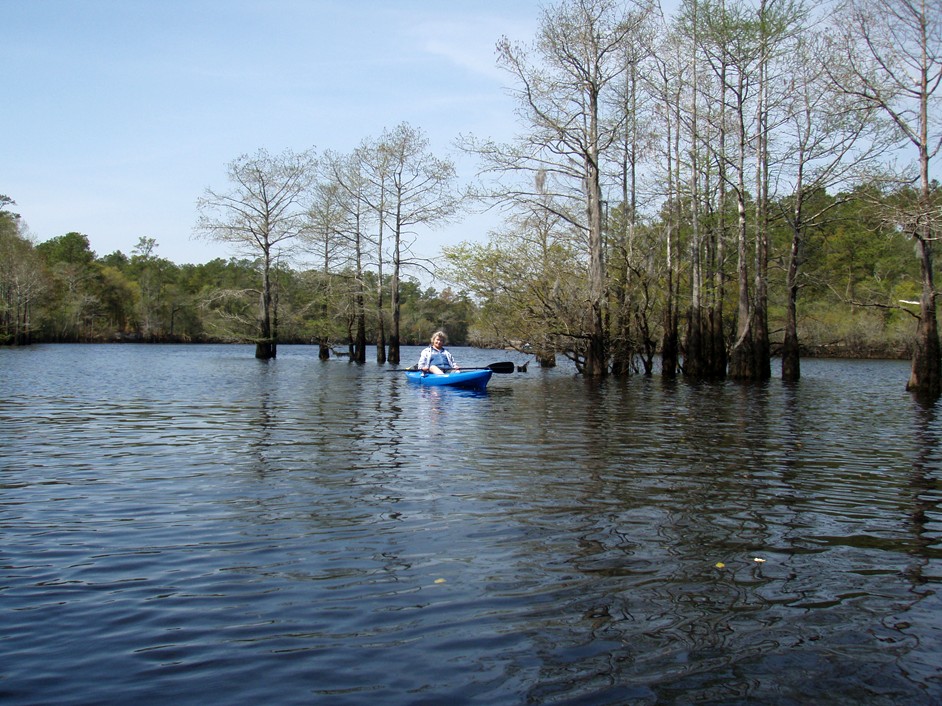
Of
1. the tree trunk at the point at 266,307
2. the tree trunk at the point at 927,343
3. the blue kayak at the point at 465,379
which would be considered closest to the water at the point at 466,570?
the blue kayak at the point at 465,379

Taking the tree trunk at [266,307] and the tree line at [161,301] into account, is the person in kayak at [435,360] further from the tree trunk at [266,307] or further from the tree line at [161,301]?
the tree trunk at [266,307]

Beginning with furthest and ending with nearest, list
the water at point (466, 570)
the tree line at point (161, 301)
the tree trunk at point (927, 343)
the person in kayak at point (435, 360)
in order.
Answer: the tree line at point (161, 301)
the person in kayak at point (435, 360)
the tree trunk at point (927, 343)
the water at point (466, 570)

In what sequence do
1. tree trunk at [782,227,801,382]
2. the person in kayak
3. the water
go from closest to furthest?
the water → the person in kayak → tree trunk at [782,227,801,382]

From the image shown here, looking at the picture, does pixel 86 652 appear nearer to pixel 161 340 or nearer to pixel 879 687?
pixel 879 687

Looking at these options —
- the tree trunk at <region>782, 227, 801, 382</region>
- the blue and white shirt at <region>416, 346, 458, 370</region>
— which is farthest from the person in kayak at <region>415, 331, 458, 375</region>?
the tree trunk at <region>782, 227, 801, 382</region>

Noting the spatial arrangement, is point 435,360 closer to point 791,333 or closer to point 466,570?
point 791,333

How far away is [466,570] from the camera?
5.09 metres

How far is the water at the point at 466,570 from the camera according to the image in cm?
355

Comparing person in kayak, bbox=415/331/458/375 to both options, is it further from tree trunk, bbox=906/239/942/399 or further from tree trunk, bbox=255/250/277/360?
tree trunk, bbox=255/250/277/360

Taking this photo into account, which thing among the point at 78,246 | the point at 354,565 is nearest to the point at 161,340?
the point at 78,246

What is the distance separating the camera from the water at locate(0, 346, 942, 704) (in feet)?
11.6

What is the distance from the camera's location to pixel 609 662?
3.70 m

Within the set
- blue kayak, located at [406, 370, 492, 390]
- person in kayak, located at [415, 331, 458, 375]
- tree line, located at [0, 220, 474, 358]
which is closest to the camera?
blue kayak, located at [406, 370, 492, 390]

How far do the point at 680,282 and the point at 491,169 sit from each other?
11.5 metres
